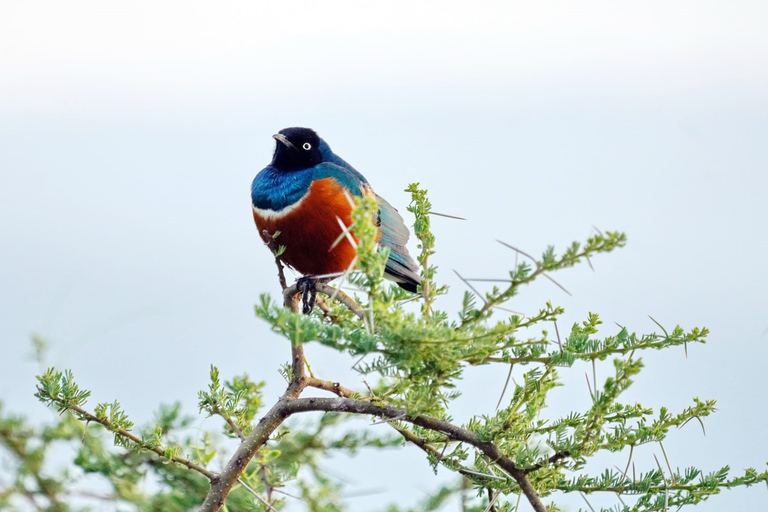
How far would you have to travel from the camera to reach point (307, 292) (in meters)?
3.38

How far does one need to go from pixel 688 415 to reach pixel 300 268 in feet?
6.86

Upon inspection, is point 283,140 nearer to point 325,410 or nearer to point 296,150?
point 296,150

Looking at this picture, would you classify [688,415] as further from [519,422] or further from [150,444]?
[150,444]

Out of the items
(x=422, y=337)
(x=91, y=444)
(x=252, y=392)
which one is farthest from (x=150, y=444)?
(x=422, y=337)

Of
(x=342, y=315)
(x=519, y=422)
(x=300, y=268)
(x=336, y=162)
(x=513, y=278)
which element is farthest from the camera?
(x=336, y=162)

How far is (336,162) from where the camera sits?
474cm

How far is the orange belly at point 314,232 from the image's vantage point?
4.03m

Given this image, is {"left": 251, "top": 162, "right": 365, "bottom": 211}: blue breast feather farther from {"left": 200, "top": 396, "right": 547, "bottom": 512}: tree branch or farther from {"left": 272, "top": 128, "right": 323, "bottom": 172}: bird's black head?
{"left": 200, "top": 396, "right": 547, "bottom": 512}: tree branch

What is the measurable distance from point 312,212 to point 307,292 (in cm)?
79

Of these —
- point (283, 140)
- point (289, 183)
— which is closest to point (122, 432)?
point (289, 183)

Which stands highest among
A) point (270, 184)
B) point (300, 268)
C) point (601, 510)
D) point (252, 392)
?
point (270, 184)

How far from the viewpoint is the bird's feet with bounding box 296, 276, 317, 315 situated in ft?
10.6

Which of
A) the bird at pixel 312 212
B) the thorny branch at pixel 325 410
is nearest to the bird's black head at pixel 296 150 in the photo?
the bird at pixel 312 212

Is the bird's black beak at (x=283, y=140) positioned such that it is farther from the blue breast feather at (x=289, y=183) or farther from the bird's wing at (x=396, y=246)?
the bird's wing at (x=396, y=246)
